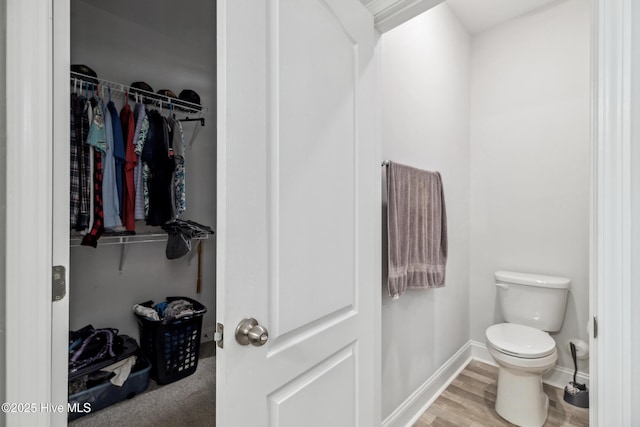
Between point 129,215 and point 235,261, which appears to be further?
point 129,215

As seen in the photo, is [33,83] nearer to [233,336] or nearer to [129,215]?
[233,336]

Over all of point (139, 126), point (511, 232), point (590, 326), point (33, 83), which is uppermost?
point (139, 126)

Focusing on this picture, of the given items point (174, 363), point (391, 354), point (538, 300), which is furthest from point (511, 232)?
point (174, 363)

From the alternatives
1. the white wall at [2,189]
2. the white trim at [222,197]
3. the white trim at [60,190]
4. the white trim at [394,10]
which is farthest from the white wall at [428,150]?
the white wall at [2,189]

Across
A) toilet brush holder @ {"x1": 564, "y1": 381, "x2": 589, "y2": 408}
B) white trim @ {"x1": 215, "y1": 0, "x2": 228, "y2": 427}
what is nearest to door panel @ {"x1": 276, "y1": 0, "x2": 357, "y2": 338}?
white trim @ {"x1": 215, "y1": 0, "x2": 228, "y2": 427}

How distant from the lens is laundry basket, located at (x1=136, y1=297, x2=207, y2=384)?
1.92 meters

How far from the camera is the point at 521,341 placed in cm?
181

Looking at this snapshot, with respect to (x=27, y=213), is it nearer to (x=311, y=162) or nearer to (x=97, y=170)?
(x=311, y=162)

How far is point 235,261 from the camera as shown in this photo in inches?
26.3

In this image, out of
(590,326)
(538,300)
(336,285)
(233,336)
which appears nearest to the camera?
(233,336)

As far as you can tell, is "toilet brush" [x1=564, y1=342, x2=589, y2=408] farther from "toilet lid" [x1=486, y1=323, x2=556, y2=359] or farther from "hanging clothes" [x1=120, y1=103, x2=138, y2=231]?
"hanging clothes" [x1=120, y1=103, x2=138, y2=231]

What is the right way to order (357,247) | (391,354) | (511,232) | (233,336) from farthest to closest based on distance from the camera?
(511,232) → (391,354) → (357,247) → (233,336)

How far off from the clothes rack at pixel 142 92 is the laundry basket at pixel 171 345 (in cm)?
155

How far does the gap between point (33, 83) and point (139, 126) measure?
137 cm
